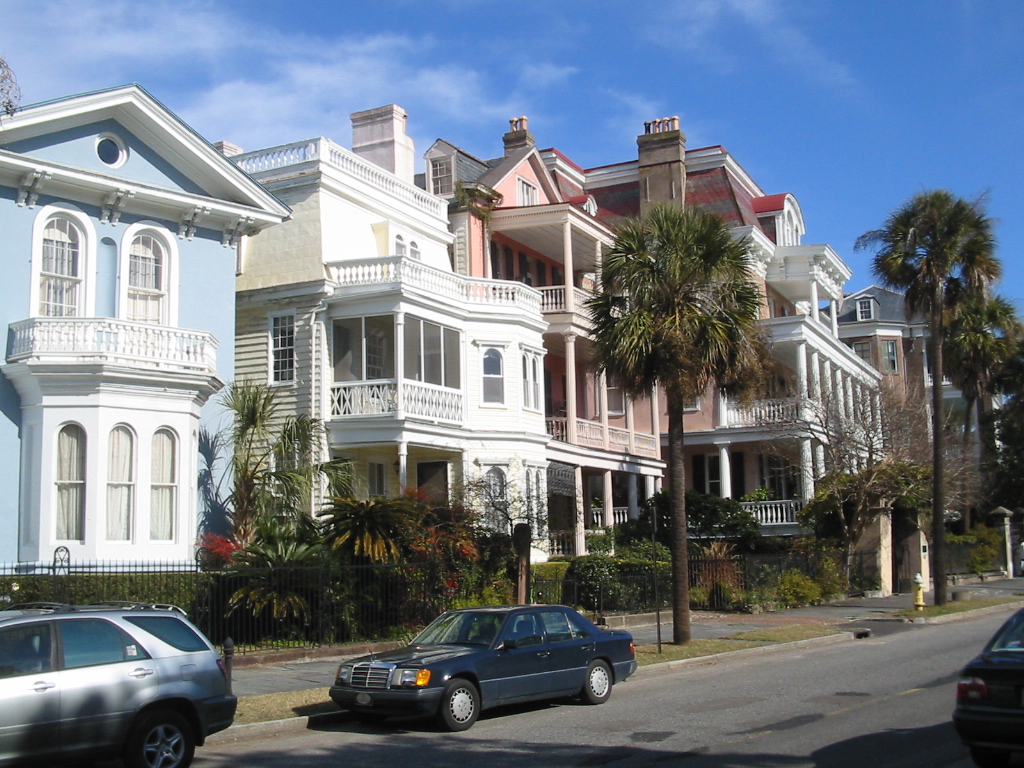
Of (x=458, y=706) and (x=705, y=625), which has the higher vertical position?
(x=458, y=706)

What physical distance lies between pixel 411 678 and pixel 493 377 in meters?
18.2

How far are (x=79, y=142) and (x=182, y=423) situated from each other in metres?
6.03

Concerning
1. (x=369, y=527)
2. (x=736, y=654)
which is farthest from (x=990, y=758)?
(x=369, y=527)

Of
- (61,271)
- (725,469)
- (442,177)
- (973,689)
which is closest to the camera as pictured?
(973,689)

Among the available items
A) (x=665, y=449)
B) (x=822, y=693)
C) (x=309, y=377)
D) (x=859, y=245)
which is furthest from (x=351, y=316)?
(x=665, y=449)

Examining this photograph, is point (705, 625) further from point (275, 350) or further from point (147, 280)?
point (147, 280)

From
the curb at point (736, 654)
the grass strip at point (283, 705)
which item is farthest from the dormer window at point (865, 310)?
the grass strip at point (283, 705)

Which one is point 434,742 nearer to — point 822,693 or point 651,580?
point 822,693

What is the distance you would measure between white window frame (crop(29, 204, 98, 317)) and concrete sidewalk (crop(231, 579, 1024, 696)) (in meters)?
8.59

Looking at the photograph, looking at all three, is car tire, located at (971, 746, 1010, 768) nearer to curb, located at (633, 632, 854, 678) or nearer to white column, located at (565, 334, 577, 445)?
curb, located at (633, 632, 854, 678)

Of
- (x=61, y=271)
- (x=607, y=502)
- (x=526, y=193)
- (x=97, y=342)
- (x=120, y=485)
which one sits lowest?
(x=607, y=502)

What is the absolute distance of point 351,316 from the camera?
27.8 meters

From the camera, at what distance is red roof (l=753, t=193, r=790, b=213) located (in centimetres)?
4772

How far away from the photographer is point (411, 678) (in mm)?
12383
